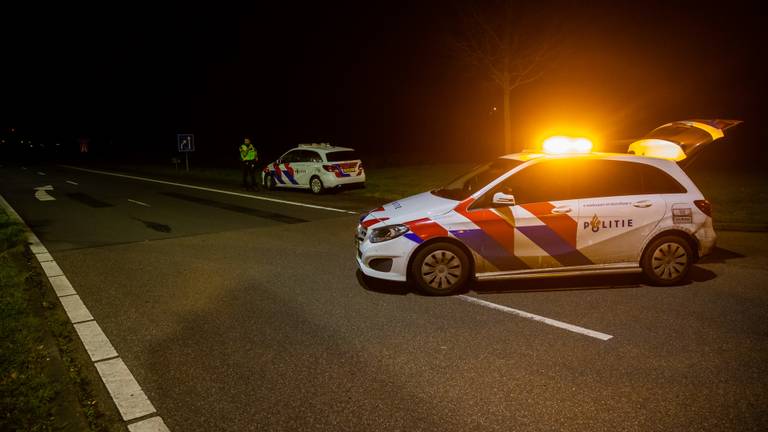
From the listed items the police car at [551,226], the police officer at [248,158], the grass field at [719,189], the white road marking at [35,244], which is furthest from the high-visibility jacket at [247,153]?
the police car at [551,226]

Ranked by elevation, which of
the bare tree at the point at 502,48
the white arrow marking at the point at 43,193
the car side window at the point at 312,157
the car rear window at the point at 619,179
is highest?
the bare tree at the point at 502,48

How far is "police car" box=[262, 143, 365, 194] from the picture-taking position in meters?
16.8

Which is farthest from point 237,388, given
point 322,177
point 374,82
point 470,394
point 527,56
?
point 374,82

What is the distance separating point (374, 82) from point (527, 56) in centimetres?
3669

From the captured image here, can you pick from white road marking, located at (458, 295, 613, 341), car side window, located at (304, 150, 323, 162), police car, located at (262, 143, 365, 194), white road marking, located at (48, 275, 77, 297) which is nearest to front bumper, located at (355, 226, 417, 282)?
white road marking, located at (458, 295, 613, 341)

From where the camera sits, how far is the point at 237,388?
386 cm

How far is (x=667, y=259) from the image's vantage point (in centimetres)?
623

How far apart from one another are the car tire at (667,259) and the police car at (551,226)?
1 centimetres

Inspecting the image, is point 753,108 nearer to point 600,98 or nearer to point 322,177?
point 600,98

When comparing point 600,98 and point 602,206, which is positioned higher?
point 600,98

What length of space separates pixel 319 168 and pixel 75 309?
11.5 meters

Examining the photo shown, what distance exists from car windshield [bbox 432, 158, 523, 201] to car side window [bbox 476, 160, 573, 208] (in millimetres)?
154

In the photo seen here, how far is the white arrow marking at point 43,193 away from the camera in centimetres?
1679

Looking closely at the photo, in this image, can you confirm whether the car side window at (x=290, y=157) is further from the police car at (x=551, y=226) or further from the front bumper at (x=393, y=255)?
the front bumper at (x=393, y=255)
